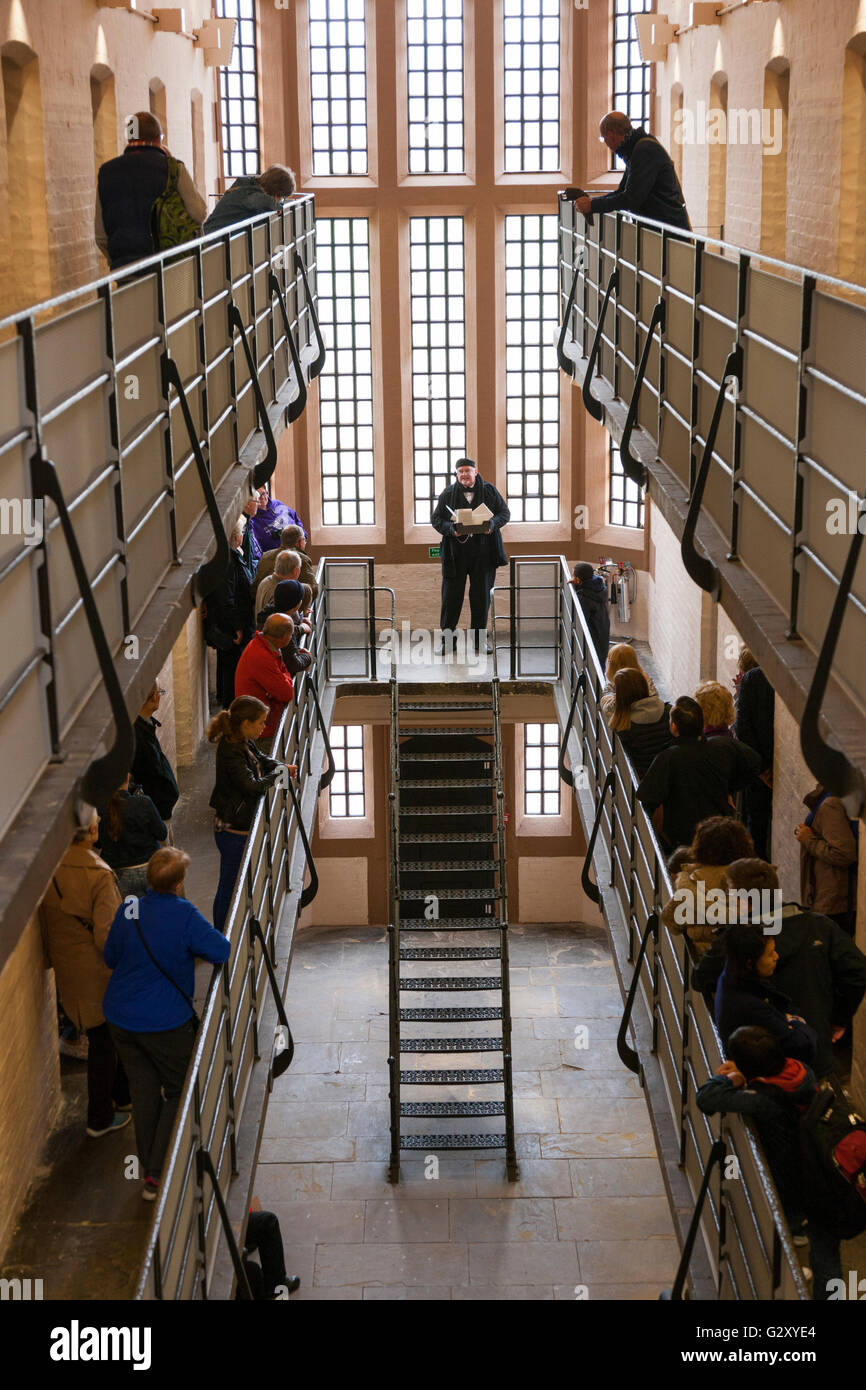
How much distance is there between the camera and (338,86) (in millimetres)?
18750

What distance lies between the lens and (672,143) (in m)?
17.1

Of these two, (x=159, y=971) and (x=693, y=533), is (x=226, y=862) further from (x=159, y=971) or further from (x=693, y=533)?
(x=693, y=533)

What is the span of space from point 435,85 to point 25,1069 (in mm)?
13974

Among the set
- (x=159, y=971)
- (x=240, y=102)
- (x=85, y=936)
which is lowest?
(x=85, y=936)

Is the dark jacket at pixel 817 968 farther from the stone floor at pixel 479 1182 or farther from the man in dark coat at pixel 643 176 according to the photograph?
the stone floor at pixel 479 1182

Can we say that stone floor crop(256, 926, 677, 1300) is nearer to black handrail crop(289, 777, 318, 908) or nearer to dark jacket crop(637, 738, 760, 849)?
black handrail crop(289, 777, 318, 908)

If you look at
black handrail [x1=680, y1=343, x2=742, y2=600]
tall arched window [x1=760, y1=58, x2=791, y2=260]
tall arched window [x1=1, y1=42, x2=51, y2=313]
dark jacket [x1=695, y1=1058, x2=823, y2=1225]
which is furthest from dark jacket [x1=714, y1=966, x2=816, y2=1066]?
tall arched window [x1=760, y1=58, x2=791, y2=260]

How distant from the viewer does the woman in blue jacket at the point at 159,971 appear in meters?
6.97

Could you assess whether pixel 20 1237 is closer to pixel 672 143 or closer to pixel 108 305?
pixel 108 305

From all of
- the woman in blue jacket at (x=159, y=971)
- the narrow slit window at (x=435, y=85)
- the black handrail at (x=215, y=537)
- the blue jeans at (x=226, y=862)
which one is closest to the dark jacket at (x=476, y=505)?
the narrow slit window at (x=435, y=85)

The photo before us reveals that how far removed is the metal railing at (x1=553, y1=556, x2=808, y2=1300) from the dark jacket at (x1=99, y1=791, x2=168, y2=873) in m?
2.66

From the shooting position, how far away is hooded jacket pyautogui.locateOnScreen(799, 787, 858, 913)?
8.33 m

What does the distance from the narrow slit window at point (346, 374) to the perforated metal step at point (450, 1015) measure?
24.8 ft

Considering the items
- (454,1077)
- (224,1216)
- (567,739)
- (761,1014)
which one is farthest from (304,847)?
(761,1014)
